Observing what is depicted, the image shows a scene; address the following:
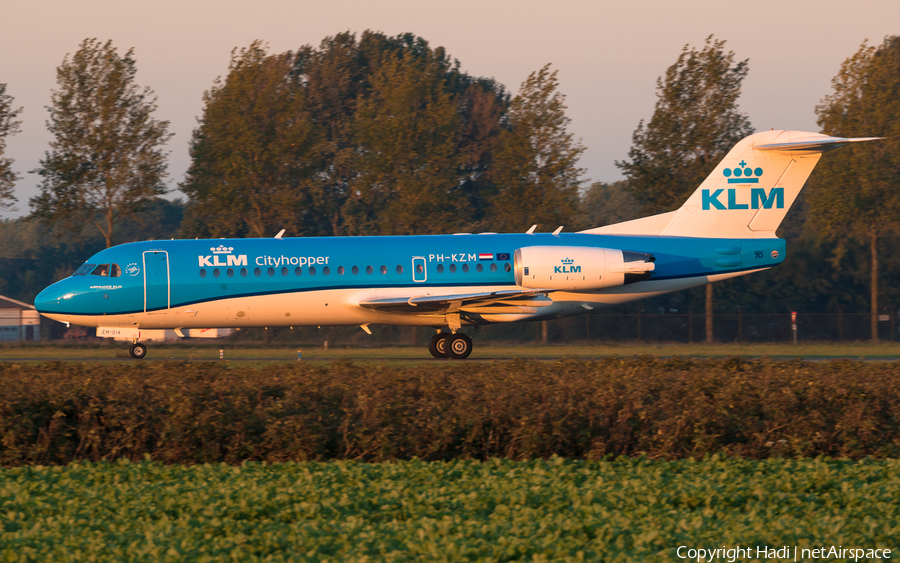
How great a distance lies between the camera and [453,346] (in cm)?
2556

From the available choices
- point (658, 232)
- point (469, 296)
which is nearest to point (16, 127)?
point (469, 296)

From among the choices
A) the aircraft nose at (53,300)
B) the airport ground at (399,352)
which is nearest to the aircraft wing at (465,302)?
the airport ground at (399,352)

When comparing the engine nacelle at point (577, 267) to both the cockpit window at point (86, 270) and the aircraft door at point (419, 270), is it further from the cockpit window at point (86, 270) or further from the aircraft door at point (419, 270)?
the cockpit window at point (86, 270)

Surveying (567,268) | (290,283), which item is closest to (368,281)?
(290,283)

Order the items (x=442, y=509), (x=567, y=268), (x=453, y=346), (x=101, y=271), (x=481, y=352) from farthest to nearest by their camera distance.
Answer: (x=481, y=352), (x=453, y=346), (x=101, y=271), (x=567, y=268), (x=442, y=509)

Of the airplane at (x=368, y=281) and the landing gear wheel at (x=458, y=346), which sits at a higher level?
the airplane at (x=368, y=281)

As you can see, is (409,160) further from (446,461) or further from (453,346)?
(446,461)

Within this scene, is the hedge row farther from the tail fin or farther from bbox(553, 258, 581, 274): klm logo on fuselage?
the tail fin

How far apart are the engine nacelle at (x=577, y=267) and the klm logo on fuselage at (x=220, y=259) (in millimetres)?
7839

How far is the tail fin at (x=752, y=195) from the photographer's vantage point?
87.2 ft

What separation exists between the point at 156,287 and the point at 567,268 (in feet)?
37.9

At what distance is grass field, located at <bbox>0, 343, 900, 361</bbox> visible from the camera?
27022 mm

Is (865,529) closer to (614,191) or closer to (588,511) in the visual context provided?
(588,511)

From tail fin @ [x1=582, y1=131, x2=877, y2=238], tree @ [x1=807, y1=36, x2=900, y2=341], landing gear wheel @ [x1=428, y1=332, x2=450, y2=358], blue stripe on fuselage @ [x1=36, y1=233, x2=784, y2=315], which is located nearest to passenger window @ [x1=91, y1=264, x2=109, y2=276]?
blue stripe on fuselage @ [x1=36, y1=233, x2=784, y2=315]
